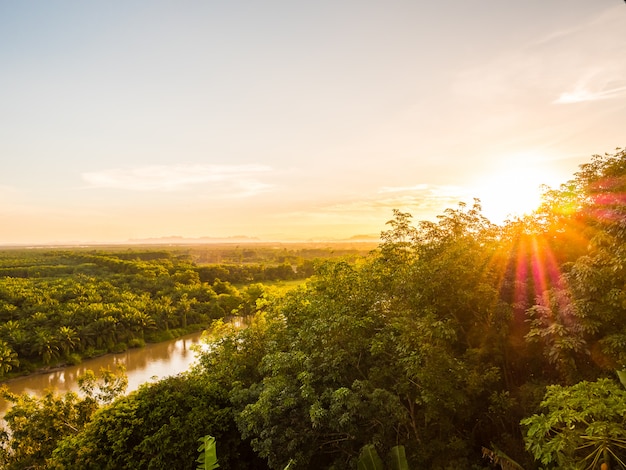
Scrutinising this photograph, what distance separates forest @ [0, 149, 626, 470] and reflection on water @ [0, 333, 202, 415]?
1588 centimetres

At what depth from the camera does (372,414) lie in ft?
29.8

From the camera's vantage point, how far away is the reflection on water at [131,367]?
2897cm

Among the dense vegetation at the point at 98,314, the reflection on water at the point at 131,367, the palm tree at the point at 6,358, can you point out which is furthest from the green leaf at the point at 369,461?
the palm tree at the point at 6,358

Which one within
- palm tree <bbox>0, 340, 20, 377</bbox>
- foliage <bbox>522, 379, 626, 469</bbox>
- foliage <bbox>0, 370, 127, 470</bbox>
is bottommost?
palm tree <bbox>0, 340, 20, 377</bbox>

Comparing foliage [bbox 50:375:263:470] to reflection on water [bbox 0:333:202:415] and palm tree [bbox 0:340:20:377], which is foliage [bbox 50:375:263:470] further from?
palm tree [bbox 0:340:20:377]

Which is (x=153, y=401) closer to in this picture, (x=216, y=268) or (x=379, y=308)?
(x=379, y=308)

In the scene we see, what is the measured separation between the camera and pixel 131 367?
33.0 metres

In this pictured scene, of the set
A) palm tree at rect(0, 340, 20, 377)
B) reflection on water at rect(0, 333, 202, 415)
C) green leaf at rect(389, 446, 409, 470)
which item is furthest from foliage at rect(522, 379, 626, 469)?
palm tree at rect(0, 340, 20, 377)

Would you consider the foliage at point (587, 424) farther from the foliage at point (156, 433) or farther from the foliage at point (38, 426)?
the foliage at point (38, 426)

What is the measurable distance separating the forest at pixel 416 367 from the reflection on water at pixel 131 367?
15.9 meters

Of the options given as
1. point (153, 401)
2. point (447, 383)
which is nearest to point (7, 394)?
point (153, 401)

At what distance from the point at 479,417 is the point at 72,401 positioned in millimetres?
12887

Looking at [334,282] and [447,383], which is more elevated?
[334,282]

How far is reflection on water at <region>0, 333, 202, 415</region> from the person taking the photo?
1141 inches
